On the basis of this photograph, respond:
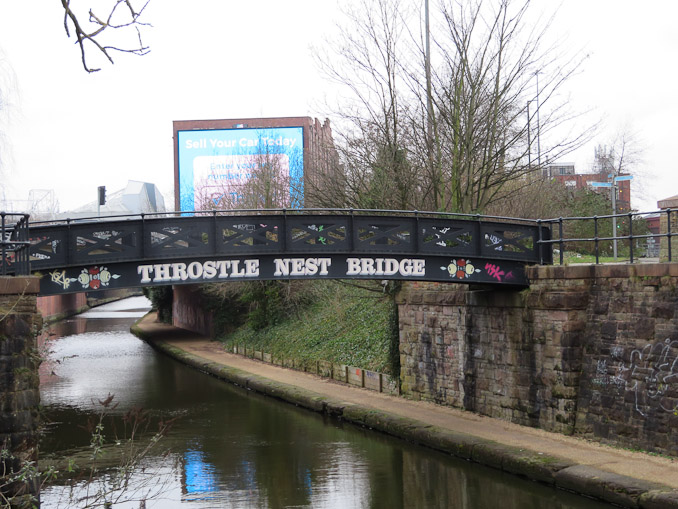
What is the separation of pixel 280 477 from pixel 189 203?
120 feet

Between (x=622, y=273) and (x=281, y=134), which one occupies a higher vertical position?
(x=281, y=134)

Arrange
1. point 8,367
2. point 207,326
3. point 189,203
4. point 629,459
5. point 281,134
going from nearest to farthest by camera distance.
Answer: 1. point 8,367
2. point 629,459
3. point 207,326
4. point 189,203
5. point 281,134

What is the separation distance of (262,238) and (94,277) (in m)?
2.94

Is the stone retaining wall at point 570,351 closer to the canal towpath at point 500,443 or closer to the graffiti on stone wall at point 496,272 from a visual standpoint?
the canal towpath at point 500,443

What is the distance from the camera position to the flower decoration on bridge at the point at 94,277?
508 inches

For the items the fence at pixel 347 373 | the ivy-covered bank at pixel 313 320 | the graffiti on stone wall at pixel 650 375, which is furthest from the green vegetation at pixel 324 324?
the graffiti on stone wall at pixel 650 375

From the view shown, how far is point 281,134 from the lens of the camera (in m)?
58.7

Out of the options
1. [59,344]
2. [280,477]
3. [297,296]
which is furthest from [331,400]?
[59,344]

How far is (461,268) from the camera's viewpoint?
15.6 metres

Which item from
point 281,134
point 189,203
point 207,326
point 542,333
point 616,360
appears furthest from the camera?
point 281,134

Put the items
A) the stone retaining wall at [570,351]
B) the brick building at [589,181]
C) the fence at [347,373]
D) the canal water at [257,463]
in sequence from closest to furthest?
the canal water at [257,463]
the stone retaining wall at [570,351]
the fence at [347,373]
the brick building at [589,181]

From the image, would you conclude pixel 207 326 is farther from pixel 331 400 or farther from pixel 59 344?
pixel 331 400

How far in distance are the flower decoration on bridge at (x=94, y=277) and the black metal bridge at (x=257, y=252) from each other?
16mm

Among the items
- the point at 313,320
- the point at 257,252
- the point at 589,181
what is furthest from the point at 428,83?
the point at 589,181
